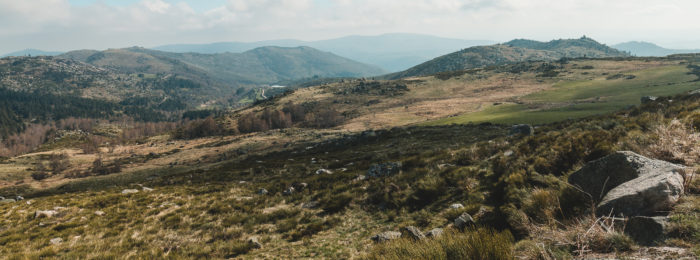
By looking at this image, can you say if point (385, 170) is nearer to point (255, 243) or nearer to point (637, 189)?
point (255, 243)

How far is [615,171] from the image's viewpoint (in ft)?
25.2

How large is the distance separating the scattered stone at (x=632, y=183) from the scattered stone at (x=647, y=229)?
67 centimetres

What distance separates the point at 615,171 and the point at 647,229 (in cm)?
362

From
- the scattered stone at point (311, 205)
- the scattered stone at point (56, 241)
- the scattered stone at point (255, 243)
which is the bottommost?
the scattered stone at point (311, 205)

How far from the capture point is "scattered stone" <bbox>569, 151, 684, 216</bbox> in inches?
219

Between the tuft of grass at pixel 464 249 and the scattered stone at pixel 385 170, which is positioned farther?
the scattered stone at pixel 385 170

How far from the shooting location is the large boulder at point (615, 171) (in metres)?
7.05

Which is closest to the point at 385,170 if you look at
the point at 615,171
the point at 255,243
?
the point at 255,243

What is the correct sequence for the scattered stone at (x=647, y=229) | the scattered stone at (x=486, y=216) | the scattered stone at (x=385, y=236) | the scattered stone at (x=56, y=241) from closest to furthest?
the scattered stone at (x=647, y=229)
the scattered stone at (x=486, y=216)
the scattered stone at (x=385, y=236)
the scattered stone at (x=56, y=241)

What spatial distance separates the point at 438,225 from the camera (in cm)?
1008

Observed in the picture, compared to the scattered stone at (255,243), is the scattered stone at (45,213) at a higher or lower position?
lower

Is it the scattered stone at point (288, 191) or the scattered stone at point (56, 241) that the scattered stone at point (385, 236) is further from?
the scattered stone at point (56, 241)

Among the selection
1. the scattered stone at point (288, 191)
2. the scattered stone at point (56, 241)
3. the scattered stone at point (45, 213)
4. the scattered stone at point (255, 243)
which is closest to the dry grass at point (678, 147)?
the scattered stone at point (255, 243)

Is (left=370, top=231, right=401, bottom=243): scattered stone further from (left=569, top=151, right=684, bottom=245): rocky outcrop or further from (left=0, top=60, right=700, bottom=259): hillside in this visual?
(left=569, top=151, right=684, bottom=245): rocky outcrop
